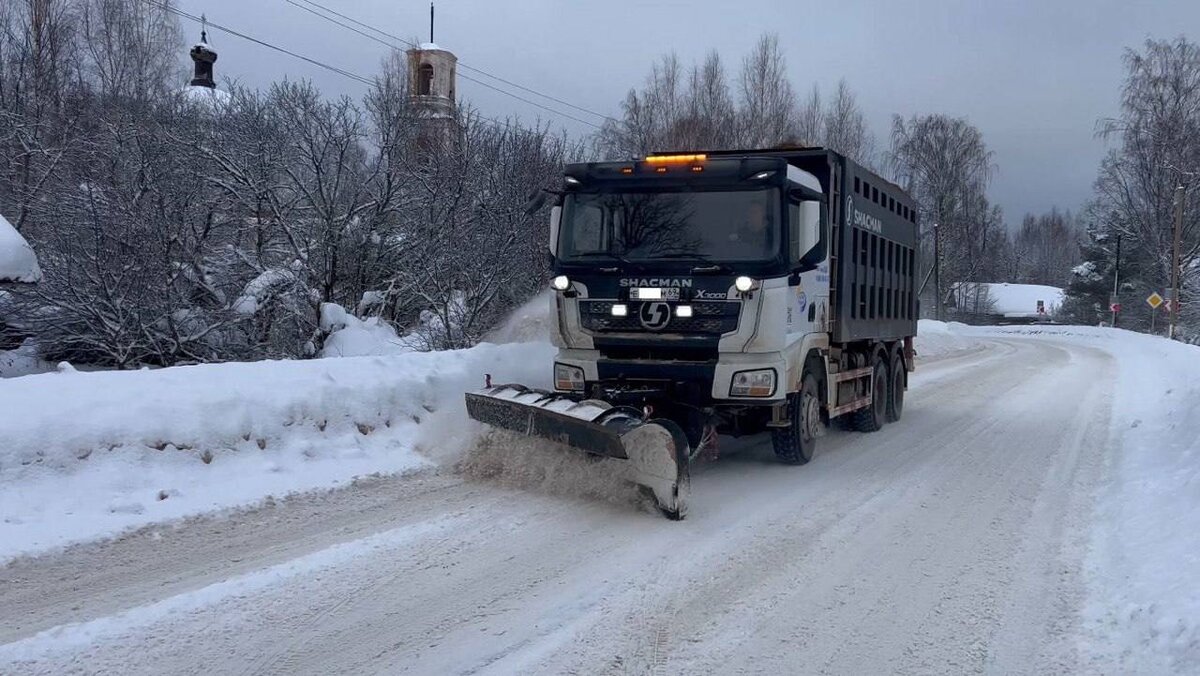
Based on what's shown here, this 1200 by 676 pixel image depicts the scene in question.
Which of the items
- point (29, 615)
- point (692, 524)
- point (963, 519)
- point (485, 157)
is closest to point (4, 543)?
point (29, 615)

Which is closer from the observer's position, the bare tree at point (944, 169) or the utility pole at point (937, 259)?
the utility pole at point (937, 259)

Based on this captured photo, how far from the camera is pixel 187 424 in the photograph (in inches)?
288

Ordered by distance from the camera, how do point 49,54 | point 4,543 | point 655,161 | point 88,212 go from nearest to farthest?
point 4,543, point 655,161, point 88,212, point 49,54

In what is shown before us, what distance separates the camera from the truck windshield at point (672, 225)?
26.2ft

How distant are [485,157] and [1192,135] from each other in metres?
45.4

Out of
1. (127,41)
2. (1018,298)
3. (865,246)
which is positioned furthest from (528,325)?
(1018,298)

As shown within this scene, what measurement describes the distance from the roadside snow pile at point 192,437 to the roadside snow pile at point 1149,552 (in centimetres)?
554

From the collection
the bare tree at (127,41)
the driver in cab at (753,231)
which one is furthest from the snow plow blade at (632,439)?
the bare tree at (127,41)

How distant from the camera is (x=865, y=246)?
35.4 ft

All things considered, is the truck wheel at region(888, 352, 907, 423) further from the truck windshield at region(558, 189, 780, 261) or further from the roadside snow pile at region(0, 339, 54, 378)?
the roadside snow pile at region(0, 339, 54, 378)

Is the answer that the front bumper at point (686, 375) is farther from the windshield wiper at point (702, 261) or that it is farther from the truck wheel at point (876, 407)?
the truck wheel at point (876, 407)

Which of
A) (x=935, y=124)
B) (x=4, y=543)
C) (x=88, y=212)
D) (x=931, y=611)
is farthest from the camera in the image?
(x=935, y=124)

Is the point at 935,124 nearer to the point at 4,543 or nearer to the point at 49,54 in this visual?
the point at 49,54

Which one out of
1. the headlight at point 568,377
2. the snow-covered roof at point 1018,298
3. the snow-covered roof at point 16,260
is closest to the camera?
the headlight at point 568,377
